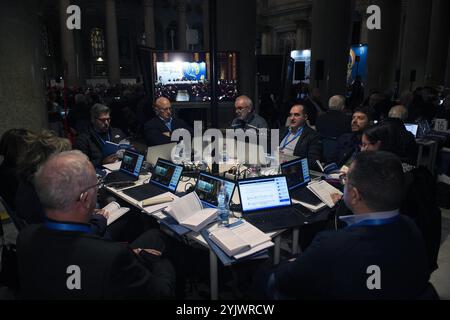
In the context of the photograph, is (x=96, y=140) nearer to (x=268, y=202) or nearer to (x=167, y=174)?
(x=167, y=174)

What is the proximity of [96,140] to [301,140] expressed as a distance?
8.35 ft

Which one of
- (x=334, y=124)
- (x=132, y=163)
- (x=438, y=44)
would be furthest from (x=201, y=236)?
(x=438, y=44)

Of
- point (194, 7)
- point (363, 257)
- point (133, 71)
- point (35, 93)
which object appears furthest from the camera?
point (133, 71)

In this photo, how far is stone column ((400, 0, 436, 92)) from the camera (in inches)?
538

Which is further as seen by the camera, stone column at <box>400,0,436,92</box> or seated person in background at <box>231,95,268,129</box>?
stone column at <box>400,0,436,92</box>

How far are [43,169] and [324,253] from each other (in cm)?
145

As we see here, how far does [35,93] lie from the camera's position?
4.58m

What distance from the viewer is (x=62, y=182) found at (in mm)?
1697

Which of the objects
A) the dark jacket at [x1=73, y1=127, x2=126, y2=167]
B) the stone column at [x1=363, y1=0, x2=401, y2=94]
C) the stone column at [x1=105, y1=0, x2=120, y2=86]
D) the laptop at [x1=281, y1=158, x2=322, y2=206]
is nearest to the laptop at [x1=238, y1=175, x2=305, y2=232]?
the laptop at [x1=281, y1=158, x2=322, y2=206]

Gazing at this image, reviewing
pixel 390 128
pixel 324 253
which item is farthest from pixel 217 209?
pixel 390 128

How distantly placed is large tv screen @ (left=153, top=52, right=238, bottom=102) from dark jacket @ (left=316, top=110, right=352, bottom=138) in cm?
334

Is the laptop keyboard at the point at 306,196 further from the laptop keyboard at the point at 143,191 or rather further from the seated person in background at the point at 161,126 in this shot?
the seated person in background at the point at 161,126

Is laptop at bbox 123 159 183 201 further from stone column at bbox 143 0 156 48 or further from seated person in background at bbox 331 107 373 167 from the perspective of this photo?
stone column at bbox 143 0 156 48

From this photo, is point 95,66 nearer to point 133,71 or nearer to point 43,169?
point 133,71
